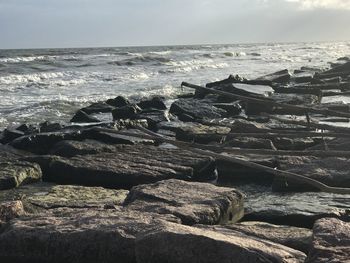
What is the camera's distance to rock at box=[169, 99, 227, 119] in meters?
8.97

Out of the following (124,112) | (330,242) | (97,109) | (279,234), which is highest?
(330,242)

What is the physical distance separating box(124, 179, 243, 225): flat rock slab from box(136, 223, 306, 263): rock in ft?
1.79

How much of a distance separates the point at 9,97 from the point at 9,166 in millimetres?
10449

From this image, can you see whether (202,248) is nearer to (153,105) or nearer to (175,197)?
(175,197)

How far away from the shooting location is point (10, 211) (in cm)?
323

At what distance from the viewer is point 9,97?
14758 millimetres

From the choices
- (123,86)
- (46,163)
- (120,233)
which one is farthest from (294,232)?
(123,86)

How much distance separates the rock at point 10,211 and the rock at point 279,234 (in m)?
1.22

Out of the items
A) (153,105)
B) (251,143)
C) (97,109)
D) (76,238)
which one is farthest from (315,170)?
(97,109)

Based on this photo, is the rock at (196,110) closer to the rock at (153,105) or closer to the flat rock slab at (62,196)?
the rock at (153,105)

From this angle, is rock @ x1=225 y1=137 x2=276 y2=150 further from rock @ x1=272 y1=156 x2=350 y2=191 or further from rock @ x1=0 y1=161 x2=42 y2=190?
rock @ x1=0 y1=161 x2=42 y2=190

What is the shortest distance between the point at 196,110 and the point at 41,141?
334 centimetres

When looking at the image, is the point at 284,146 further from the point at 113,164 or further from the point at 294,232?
the point at 294,232

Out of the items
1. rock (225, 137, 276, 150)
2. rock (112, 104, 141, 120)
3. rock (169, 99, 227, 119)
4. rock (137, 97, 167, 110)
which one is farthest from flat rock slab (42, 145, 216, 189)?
rock (137, 97, 167, 110)
